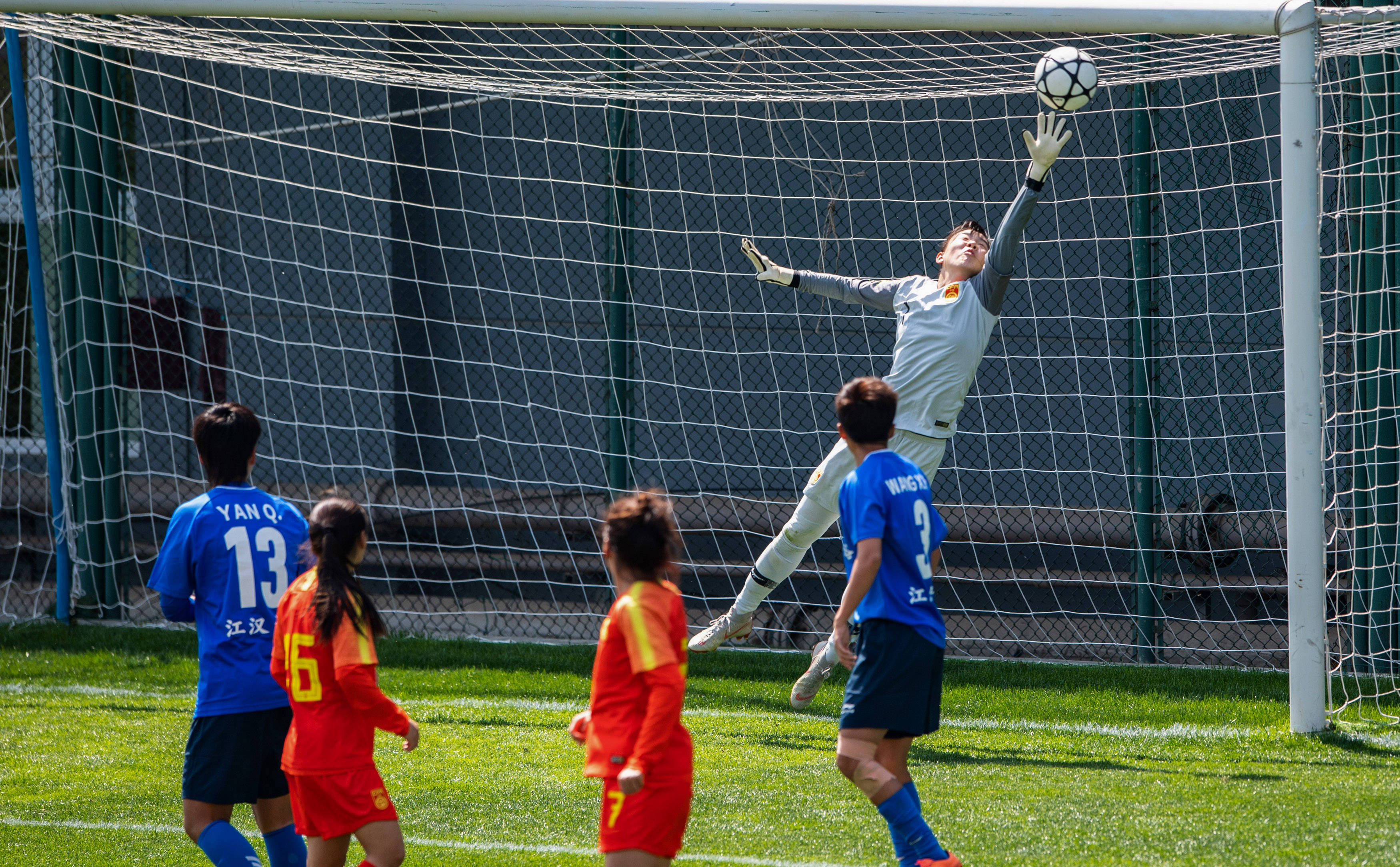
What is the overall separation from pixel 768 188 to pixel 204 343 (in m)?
4.05

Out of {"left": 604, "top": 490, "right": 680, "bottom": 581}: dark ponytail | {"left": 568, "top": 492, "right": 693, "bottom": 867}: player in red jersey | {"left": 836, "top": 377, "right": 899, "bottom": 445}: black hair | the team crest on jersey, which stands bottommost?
{"left": 568, "top": 492, "right": 693, "bottom": 867}: player in red jersey

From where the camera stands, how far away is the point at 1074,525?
8430mm

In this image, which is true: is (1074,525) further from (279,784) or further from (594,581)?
(279,784)

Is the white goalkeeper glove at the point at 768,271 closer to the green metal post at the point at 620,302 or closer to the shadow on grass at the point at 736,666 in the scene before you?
the shadow on grass at the point at 736,666

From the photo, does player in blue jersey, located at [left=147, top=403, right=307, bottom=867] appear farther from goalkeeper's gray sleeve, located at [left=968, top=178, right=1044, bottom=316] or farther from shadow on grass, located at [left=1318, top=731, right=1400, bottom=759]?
shadow on grass, located at [left=1318, top=731, right=1400, bottom=759]

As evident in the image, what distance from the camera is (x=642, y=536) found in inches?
115

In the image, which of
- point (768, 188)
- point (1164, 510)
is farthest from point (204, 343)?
point (1164, 510)

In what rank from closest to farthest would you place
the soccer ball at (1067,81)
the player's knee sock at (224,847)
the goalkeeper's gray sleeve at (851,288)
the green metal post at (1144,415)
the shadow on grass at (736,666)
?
the player's knee sock at (224,847) → the soccer ball at (1067,81) → the goalkeeper's gray sleeve at (851,288) → the shadow on grass at (736,666) → the green metal post at (1144,415)

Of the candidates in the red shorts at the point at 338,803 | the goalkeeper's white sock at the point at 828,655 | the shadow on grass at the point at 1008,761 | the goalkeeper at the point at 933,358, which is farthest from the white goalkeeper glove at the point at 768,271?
the red shorts at the point at 338,803

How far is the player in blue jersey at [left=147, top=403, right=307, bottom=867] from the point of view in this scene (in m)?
3.51

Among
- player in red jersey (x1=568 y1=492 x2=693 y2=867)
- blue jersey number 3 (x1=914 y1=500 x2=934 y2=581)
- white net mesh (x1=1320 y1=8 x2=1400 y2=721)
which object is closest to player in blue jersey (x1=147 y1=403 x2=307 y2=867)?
player in red jersey (x1=568 y1=492 x2=693 y2=867)

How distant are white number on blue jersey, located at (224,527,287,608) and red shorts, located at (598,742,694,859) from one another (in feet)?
4.06

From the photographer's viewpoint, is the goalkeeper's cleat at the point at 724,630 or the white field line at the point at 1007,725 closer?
the white field line at the point at 1007,725

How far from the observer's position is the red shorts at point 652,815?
2812 mm
